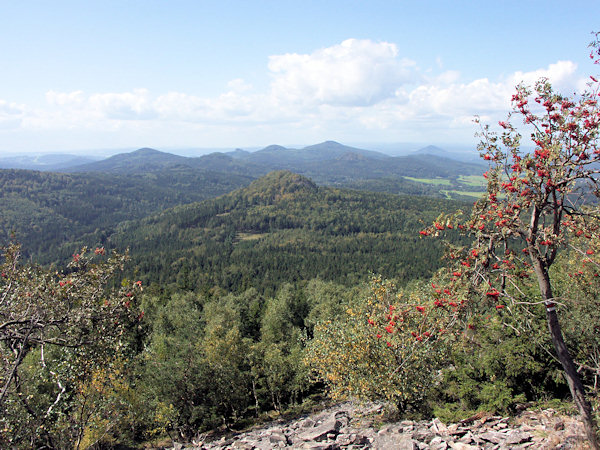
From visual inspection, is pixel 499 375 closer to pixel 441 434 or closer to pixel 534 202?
pixel 441 434

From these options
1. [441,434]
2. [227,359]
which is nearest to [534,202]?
[441,434]

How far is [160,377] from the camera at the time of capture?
25.6 meters

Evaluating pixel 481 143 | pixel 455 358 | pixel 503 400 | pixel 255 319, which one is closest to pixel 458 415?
pixel 503 400

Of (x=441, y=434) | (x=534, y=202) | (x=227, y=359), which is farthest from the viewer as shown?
(x=227, y=359)

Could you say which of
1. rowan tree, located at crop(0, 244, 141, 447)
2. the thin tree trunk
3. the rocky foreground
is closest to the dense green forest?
rowan tree, located at crop(0, 244, 141, 447)

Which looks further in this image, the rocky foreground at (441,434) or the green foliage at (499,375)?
the green foliage at (499,375)

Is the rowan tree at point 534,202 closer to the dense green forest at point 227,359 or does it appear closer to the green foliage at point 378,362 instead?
the dense green forest at point 227,359

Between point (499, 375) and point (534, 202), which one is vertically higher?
point (534, 202)

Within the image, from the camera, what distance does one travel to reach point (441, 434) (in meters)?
14.9

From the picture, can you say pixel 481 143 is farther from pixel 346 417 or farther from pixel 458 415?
pixel 346 417

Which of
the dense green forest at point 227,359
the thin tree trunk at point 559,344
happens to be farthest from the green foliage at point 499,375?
the thin tree trunk at point 559,344

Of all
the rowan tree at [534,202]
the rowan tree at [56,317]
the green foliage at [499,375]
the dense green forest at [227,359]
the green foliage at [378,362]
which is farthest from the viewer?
the green foliage at [378,362]

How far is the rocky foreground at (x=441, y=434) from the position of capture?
12.0 meters

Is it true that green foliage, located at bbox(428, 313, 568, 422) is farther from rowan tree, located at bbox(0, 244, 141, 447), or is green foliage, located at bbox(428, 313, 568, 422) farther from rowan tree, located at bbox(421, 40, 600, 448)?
rowan tree, located at bbox(0, 244, 141, 447)
